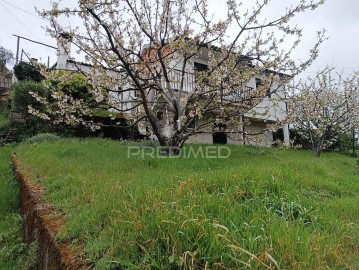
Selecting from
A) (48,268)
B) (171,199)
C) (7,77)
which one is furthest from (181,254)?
(7,77)

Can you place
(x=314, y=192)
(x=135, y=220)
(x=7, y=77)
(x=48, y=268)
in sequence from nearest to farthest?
(x=135, y=220)
(x=48, y=268)
(x=314, y=192)
(x=7, y=77)

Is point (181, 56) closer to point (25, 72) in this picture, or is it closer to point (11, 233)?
point (11, 233)

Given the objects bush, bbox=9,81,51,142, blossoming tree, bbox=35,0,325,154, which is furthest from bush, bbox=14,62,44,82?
blossoming tree, bbox=35,0,325,154

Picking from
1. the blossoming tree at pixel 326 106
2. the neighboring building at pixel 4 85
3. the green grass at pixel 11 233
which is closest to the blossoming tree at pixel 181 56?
the green grass at pixel 11 233

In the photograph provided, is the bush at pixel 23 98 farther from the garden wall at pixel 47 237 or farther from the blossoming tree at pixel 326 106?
the blossoming tree at pixel 326 106

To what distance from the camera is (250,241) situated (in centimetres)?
168

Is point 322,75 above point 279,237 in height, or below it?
above

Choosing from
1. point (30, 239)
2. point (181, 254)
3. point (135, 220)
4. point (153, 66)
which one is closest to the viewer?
point (181, 254)

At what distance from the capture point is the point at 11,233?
3.80 meters

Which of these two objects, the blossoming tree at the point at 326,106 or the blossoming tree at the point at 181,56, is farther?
the blossoming tree at the point at 326,106

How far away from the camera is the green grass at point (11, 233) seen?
117 inches

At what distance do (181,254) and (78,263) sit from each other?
0.66 meters

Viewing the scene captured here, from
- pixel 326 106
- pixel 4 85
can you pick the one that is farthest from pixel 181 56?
pixel 4 85

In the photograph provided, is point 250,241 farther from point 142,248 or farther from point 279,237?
point 142,248
